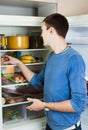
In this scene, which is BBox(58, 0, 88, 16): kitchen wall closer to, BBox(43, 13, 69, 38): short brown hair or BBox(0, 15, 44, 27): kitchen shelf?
BBox(0, 15, 44, 27): kitchen shelf

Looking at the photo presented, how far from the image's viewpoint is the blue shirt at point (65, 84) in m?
1.29

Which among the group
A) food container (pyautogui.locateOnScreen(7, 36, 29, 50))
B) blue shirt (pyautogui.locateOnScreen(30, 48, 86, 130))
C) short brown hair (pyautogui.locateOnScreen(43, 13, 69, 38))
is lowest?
blue shirt (pyautogui.locateOnScreen(30, 48, 86, 130))

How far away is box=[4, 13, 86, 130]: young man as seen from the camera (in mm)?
1292

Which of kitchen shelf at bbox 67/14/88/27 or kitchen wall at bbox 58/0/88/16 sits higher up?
kitchen wall at bbox 58/0/88/16

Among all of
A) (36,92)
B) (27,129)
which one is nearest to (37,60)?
(36,92)

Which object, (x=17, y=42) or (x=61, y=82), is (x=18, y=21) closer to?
(x=17, y=42)

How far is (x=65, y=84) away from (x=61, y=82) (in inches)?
1.0

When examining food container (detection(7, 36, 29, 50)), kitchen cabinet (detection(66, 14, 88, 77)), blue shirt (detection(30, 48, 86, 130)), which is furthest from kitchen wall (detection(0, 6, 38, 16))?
blue shirt (detection(30, 48, 86, 130))

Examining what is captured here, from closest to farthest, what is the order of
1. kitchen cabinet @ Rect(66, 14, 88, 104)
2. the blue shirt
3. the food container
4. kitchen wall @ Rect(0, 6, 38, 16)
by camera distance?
the blue shirt → kitchen cabinet @ Rect(66, 14, 88, 104) → the food container → kitchen wall @ Rect(0, 6, 38, 16)

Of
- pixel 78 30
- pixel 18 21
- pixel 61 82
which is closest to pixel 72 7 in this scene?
pixel 78 30

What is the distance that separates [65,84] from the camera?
4.43 feet

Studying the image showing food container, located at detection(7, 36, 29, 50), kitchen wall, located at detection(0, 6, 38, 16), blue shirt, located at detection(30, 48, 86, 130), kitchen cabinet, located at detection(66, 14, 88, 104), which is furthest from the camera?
kitchen wall, located at detection(0, 6, 38, 16)

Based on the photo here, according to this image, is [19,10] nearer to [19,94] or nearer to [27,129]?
[19,94]

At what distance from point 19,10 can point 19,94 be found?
0.66 meters
